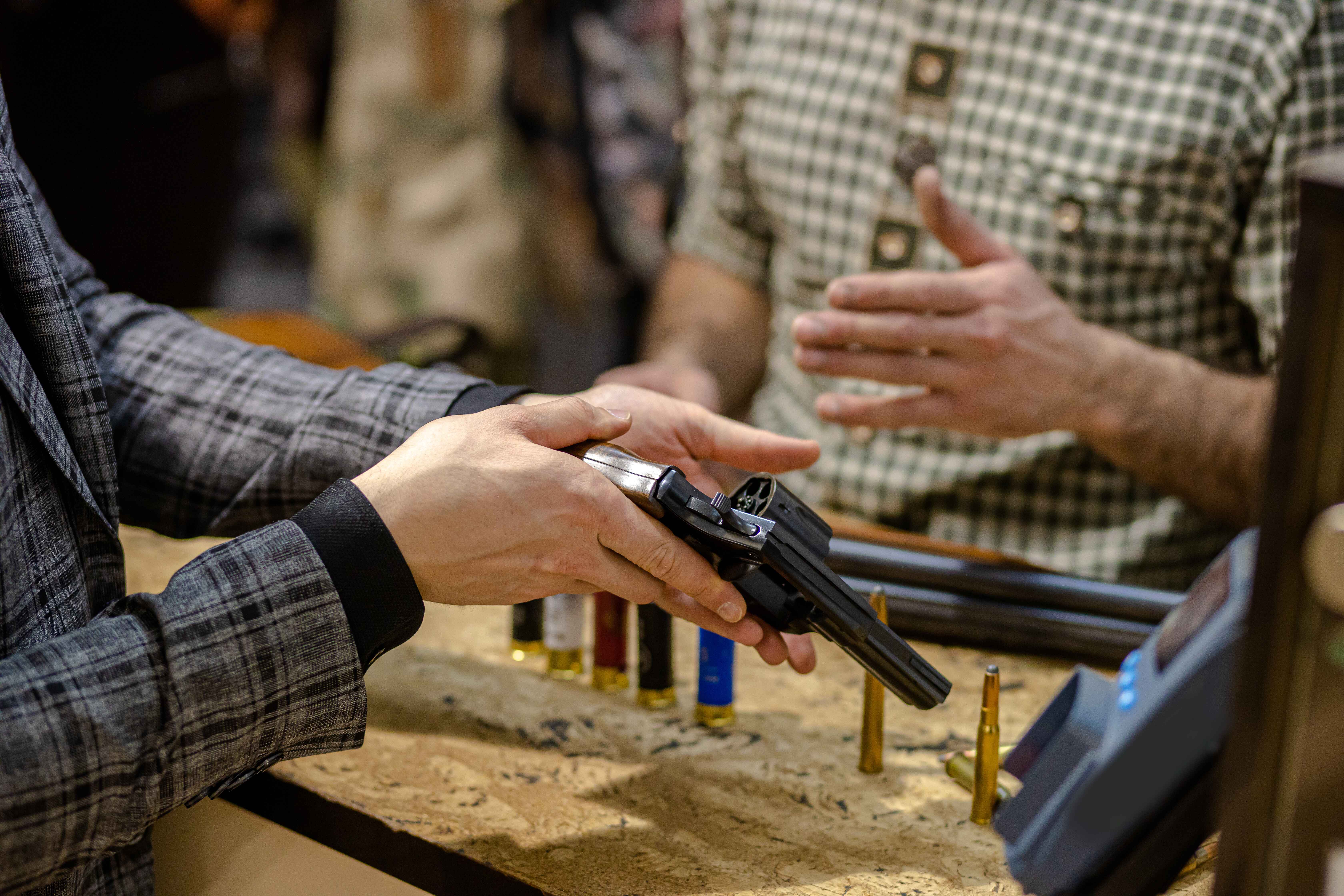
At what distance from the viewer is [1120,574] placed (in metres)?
1.33

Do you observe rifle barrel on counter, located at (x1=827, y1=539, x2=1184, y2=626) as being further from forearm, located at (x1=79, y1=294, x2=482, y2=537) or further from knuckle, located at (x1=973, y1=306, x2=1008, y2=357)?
forearm, located at (x1=79, y1=294, x2=482, y2=537)

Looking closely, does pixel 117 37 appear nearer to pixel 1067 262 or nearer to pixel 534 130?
pixel 534 130

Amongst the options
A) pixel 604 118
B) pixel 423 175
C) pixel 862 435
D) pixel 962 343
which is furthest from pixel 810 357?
pixel 423 175

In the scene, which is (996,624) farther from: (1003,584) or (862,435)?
(862,435)

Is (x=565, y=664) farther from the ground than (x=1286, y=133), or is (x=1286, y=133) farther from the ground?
(x=1286, y=133)

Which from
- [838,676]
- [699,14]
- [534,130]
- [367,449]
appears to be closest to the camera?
[367,449]

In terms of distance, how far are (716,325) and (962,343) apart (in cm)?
54

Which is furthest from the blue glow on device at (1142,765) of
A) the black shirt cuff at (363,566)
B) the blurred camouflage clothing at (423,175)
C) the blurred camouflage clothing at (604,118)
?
the blurred camouflage clothing at (423,175)

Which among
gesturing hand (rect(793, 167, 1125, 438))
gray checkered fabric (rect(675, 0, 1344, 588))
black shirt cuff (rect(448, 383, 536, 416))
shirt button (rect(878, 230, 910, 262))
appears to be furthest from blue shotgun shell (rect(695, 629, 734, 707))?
shirt button (rect(878, 230, 910, 262))

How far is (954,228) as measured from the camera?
1168mm

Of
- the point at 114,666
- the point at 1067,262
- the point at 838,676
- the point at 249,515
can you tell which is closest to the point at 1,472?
the point at 114,666

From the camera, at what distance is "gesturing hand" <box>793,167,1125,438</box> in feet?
3.76

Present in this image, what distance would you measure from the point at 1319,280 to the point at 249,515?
0.83 metres

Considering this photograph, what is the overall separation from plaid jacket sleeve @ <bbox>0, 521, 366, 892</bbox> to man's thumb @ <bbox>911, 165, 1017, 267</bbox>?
73cm
